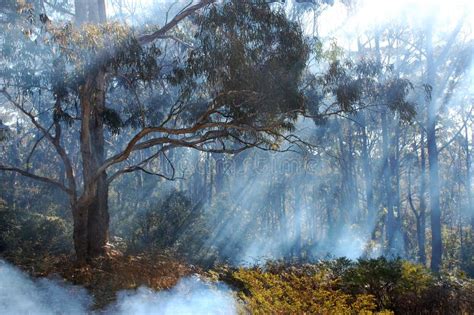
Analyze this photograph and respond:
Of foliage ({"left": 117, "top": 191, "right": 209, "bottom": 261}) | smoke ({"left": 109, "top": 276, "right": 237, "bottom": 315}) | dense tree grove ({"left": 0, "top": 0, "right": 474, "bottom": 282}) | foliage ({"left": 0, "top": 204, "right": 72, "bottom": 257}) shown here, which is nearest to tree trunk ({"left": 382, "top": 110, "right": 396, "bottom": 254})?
dense tree grove ({"left": 0, "top": 0, "right": 474, "bottom": 282})

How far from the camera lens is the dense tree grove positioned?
10.1m

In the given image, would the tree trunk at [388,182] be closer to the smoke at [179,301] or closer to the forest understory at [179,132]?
the forest understory at [179,132]

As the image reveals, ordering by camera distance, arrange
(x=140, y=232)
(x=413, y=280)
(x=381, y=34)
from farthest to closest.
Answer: (x=381, y=34), (x=140, y=232), (x=413, y=280)

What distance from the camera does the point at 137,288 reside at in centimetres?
827

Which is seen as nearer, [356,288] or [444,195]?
[356,288]

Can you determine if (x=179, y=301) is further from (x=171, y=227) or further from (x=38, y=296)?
Result: (x=171, y=227)

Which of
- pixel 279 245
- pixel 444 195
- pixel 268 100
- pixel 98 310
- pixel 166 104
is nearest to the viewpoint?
pixel 98 310

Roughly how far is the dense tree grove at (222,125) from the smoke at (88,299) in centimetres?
253

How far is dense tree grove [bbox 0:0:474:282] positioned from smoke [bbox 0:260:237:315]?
2.53 meters

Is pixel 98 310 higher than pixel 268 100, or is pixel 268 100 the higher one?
pixel 268 100

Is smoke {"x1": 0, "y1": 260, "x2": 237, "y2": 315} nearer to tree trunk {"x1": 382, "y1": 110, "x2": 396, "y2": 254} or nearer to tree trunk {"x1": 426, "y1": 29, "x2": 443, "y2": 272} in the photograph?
tree trunk {"x1": 426, "y1": 29, "x2": 443, "y2": 272}

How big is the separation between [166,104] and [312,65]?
4.12 meters

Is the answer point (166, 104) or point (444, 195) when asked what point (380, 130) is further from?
point (166, 104)

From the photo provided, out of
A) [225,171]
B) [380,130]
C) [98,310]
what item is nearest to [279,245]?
[225,171]
